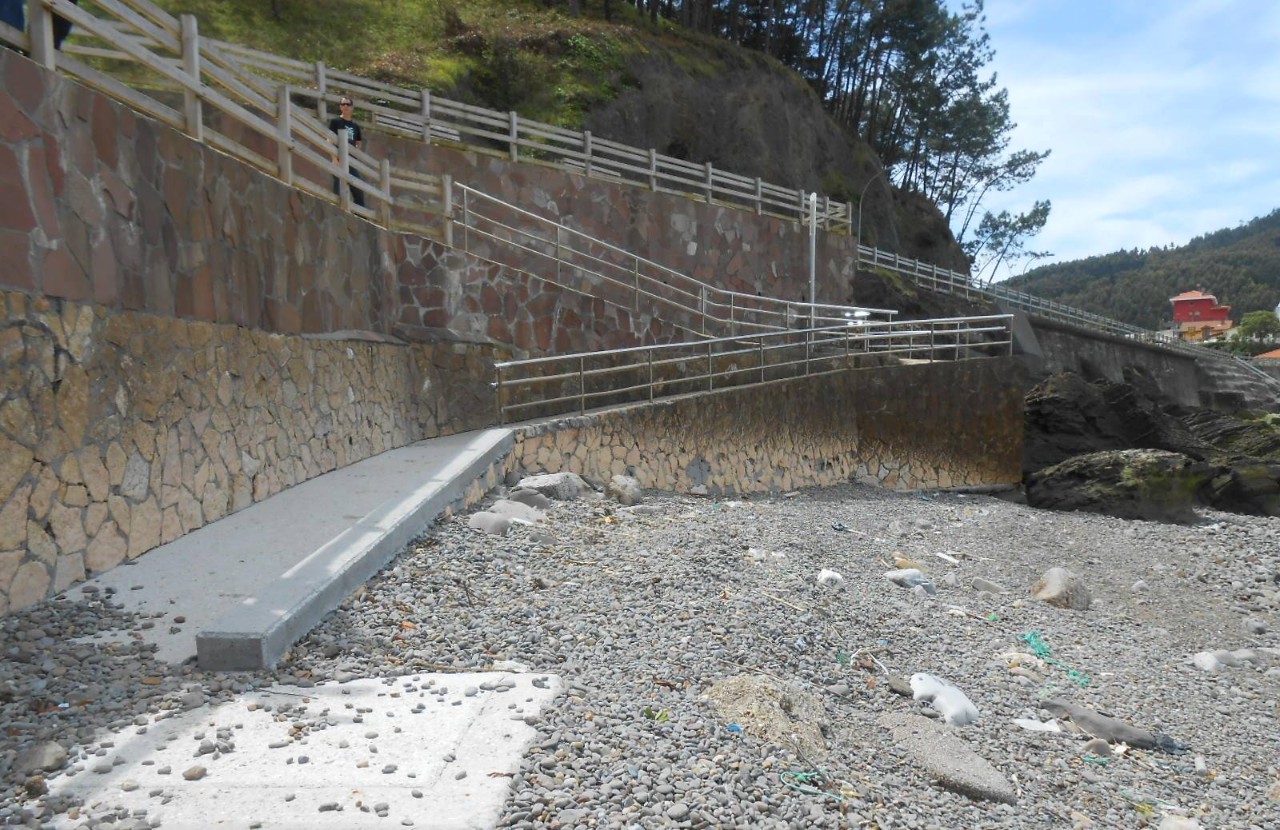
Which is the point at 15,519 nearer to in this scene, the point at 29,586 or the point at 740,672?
the point at 29,586

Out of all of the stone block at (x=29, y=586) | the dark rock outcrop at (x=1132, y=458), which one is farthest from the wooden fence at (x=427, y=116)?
the stone block at (x=29, y=586)

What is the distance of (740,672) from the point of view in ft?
14.4

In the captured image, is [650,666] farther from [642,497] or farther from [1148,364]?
[1148,364]

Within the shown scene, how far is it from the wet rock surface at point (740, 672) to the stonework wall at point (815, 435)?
2.36m

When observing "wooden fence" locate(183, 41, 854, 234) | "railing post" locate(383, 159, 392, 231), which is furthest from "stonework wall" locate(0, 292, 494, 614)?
"wooden fence" locate(183, 41, 854, 234)

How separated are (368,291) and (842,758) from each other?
7.08m

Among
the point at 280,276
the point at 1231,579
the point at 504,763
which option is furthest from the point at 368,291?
the point at 1231,579

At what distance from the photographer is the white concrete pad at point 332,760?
2.81 meters

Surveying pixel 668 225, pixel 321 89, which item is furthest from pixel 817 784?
pixel 668 225

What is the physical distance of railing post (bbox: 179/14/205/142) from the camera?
6109mm

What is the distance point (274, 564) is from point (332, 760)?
7.19 feet

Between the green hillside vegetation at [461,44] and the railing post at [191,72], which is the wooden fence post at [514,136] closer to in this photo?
the green hillside vegetation at [461,44]

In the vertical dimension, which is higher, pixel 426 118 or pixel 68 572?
pixel 426 118

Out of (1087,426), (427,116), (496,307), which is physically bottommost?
(1087,426)
